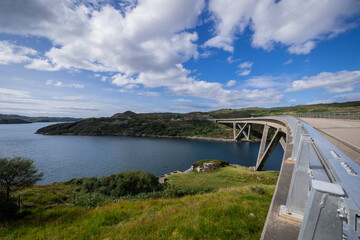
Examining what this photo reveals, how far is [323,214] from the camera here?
136cm

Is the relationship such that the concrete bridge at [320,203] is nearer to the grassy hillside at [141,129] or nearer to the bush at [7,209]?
the bush at [7,209]

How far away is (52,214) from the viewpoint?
31.2 ft

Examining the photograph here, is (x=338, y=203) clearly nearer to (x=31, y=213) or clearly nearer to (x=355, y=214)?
(x=355, y=214)

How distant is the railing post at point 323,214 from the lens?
127cm

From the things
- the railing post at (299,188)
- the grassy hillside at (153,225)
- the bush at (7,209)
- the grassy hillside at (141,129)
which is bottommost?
the grassy hillside at (141,129)

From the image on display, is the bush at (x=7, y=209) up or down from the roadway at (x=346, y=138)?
down

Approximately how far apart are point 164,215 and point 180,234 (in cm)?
206

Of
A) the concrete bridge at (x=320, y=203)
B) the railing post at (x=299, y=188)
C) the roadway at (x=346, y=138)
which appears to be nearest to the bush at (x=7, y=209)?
the concrete bridge at (x=320, y=203)

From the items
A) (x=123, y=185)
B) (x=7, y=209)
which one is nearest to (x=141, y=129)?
(x=123, y=185)

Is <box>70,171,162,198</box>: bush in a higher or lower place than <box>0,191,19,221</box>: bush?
lower

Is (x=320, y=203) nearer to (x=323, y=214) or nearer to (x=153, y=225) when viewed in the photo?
(x=323, y=214)

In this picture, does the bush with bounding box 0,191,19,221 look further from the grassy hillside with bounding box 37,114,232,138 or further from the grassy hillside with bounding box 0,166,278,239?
the grassy hillside with bounding box 37,114,232,138

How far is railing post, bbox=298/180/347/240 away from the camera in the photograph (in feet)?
4.16

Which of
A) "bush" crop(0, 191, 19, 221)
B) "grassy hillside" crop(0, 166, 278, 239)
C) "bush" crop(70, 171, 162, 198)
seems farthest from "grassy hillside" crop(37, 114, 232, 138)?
"bush" crop(0, 191, 19, 221)
